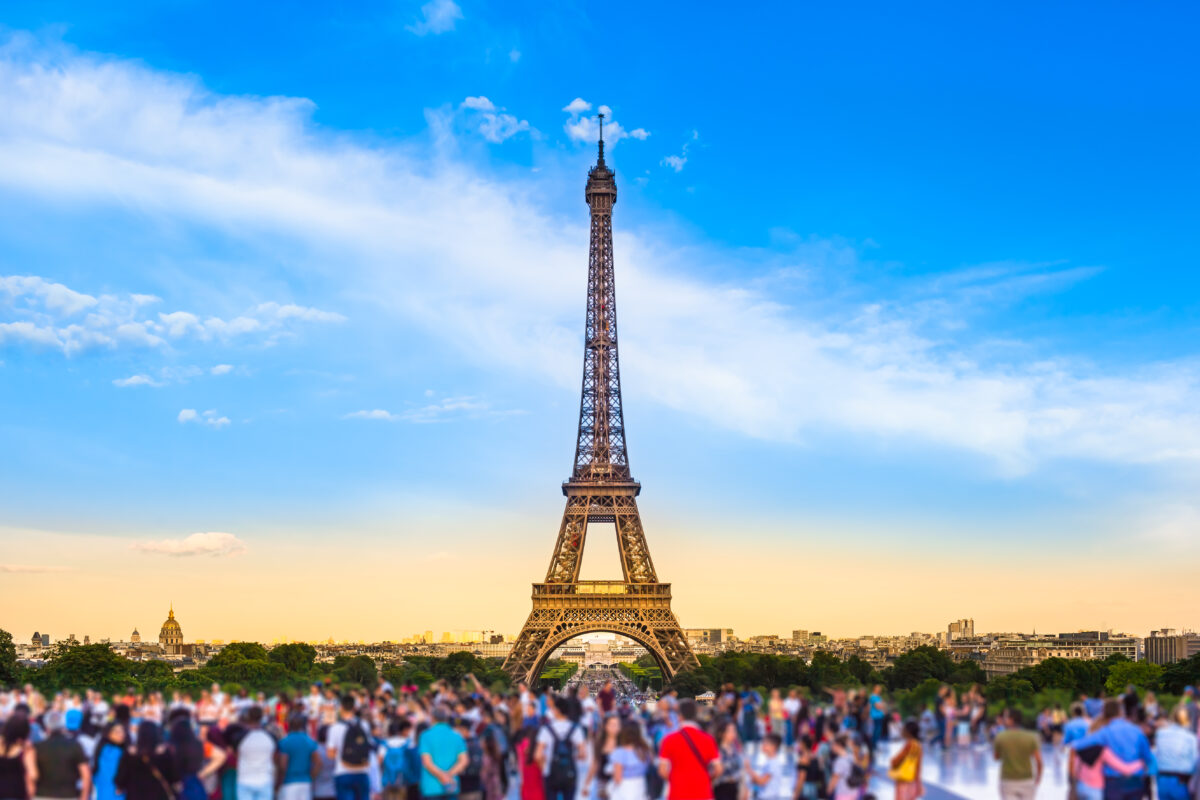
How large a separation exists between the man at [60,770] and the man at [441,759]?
354cm

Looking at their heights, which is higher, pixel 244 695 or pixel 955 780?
pixel 244 695

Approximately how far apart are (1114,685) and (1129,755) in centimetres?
8258

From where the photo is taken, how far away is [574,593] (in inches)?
2948

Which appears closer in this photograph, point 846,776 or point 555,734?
point 846,776

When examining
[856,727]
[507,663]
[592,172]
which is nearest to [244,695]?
[856,727]

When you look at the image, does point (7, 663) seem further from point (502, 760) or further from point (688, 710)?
point (688, 710)

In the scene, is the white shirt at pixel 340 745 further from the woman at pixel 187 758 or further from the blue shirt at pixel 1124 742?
the blue shirt at pixel 1124 742

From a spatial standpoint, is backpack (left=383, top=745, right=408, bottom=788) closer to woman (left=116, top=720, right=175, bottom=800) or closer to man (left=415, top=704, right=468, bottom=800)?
man (left=415, top=704, right=468, bottom=800)

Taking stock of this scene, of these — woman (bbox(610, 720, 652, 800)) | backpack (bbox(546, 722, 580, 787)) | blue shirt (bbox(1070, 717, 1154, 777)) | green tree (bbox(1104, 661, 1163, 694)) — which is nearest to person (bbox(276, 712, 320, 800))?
backpack (bbox(546, 722, 580, 787))

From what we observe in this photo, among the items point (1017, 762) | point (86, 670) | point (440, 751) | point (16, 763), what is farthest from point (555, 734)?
point (86, 670)

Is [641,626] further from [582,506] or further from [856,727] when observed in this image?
[856,727]

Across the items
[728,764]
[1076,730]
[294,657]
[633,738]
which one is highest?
[633,738]

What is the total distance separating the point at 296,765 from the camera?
1378 centimetres

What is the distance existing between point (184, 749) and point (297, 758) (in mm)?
1213
